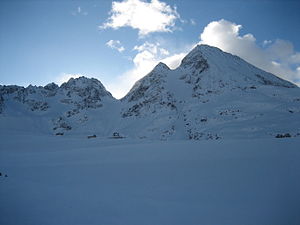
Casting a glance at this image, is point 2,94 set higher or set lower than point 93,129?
higher

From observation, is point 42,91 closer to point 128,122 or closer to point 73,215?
point 128,122

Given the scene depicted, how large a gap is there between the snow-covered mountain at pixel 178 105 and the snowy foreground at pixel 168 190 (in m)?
26.8

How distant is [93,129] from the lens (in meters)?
98.2

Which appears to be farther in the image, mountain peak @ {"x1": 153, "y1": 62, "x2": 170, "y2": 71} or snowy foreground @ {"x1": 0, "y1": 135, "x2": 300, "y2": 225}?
mountain peak @ {"x1": 153, "y1": 62, "x2": 170, "y2": 71}

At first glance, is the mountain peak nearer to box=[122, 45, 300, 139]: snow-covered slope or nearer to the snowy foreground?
box=[122, 45, 300, 139]: snow-covered slope

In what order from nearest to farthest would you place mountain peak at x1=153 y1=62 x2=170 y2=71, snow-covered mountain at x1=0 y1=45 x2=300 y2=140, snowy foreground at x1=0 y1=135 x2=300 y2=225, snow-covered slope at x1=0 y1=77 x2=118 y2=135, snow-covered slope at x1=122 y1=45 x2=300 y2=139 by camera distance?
snowy foreground at x1=0 y1=135 x2=300 y2=225
snow-covered slope at x1=122 y1=45 x2=300 y2=139
snow-covered mountain at x1=0 y1=45 x2=300 y2=140
snow-covered slope at x1=0 y1=77 x2=118 y2=135
mountain peak at x1=153 y1=62 x2=170 y2=71

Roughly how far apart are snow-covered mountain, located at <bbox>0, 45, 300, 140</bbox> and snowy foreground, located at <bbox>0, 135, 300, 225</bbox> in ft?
87.8

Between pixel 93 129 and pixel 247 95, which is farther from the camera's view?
pixel 93 129

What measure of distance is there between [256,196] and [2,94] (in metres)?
151

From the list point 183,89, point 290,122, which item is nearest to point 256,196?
point 290,122

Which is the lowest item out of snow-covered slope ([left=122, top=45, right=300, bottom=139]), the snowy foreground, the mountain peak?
the snowy foreground

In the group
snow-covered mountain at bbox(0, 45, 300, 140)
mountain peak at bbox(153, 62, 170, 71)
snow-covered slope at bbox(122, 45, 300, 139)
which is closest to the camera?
snow-covered slope at bbox(122, 45, 300, 139)

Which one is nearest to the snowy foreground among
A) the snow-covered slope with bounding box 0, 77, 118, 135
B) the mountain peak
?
the snow-covered slope with bounding box 0, 77, 118, 135

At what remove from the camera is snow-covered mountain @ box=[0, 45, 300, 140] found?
52.6 meters
